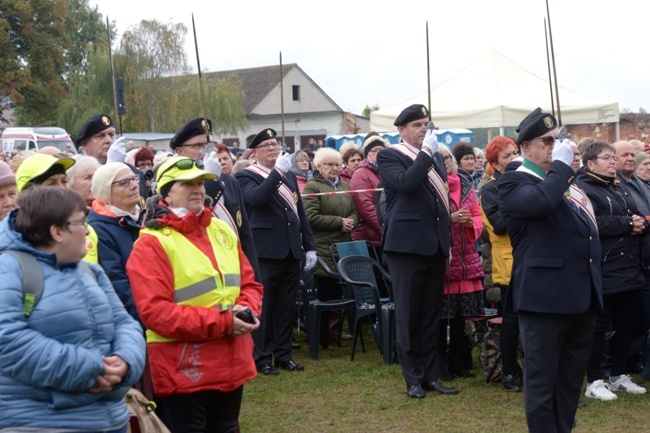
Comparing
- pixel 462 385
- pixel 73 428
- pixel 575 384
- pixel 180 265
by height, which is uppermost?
pixel 180 265

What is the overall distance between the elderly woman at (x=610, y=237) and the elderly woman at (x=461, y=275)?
1.10m

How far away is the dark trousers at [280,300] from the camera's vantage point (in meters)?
8.75

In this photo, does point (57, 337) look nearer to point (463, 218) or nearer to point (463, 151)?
point (463, 218)

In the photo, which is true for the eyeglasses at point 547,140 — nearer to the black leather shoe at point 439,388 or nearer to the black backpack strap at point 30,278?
the black leather shoe at point 439,388

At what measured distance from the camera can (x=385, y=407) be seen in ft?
23.8

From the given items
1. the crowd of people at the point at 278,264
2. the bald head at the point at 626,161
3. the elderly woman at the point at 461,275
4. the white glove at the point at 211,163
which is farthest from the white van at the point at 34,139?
the white glove at the point at 211,163

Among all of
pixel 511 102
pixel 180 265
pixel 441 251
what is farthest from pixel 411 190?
pixel 511 102

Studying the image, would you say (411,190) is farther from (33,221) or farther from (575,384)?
(33,221)

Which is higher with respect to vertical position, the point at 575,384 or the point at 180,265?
the point at 180,265

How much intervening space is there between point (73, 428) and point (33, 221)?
775 millimetres

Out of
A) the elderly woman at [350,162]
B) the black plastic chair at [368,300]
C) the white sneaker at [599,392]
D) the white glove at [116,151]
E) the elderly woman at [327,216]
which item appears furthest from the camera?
the elderly woman at [350,162]

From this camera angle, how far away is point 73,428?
3408 mm

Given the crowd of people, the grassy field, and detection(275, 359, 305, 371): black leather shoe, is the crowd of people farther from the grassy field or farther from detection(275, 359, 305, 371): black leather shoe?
the grassy field

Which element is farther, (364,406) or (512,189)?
(364,406)
